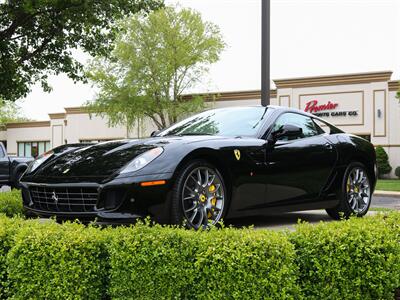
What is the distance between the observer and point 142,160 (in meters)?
4.64

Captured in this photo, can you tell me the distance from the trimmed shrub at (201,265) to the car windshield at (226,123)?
1983 mm

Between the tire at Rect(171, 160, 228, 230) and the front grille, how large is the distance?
0.72m

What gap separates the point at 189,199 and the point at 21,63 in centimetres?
1169

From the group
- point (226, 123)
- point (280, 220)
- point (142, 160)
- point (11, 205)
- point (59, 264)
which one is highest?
point (226, 123)

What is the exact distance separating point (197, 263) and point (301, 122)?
125 inches

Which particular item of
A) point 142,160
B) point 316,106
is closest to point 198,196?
point 142,160

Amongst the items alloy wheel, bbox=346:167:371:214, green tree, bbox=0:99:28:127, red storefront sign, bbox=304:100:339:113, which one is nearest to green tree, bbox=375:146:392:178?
red storefront sign, bbox=304:100:339:113

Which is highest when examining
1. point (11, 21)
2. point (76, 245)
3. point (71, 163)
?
point (11, 21)

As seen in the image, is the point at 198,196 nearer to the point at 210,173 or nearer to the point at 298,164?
the point at 210,173

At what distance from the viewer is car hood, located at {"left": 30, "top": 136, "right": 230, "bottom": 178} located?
4.74 m

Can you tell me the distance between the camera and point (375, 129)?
102 feet

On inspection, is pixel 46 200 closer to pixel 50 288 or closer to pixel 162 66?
pixel 50 288

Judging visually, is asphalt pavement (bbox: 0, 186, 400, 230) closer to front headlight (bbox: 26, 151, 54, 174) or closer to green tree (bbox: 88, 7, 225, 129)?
front headlight (bbox: 26, 151, 54, 174)

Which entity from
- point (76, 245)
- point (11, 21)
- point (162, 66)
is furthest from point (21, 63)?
point (162, 66)
